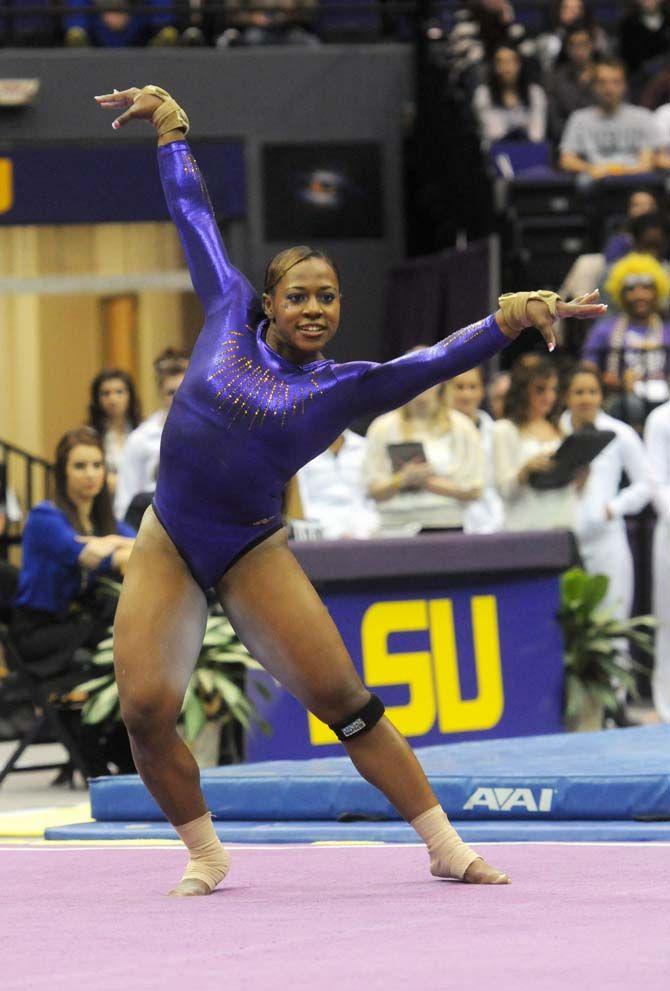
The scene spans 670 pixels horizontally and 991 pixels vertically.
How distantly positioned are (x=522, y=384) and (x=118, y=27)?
7441mm

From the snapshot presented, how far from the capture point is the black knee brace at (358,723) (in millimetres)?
5336

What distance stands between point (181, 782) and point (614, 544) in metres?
5.09

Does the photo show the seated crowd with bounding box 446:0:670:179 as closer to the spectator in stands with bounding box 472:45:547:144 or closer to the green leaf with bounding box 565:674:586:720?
the spectator in stands with bounding box 472:45:547:144

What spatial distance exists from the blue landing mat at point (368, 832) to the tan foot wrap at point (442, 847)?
86cm

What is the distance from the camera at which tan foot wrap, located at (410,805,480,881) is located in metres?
5.34

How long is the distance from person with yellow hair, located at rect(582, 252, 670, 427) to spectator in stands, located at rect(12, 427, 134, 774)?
12.7 feet

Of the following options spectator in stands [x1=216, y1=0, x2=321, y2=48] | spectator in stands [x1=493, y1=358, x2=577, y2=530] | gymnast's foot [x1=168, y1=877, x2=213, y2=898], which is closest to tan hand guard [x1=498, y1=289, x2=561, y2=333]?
gymnast's foot [x1=168, y1=877, x2=213, y2=898]

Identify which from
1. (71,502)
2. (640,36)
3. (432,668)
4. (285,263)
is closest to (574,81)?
(640,36)

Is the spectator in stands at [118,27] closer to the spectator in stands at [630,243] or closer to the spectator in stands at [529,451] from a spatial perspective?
the spectator in stands at [630,243]

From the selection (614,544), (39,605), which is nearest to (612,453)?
(614,544)

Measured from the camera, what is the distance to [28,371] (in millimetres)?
18094

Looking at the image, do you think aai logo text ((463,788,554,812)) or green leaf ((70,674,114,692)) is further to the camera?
green leaf ((70,674,114,692))

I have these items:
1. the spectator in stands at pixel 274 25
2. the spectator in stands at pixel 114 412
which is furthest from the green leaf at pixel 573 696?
the spectator in stands at pixel 274 25

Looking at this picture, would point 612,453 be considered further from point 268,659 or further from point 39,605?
point 268,659
